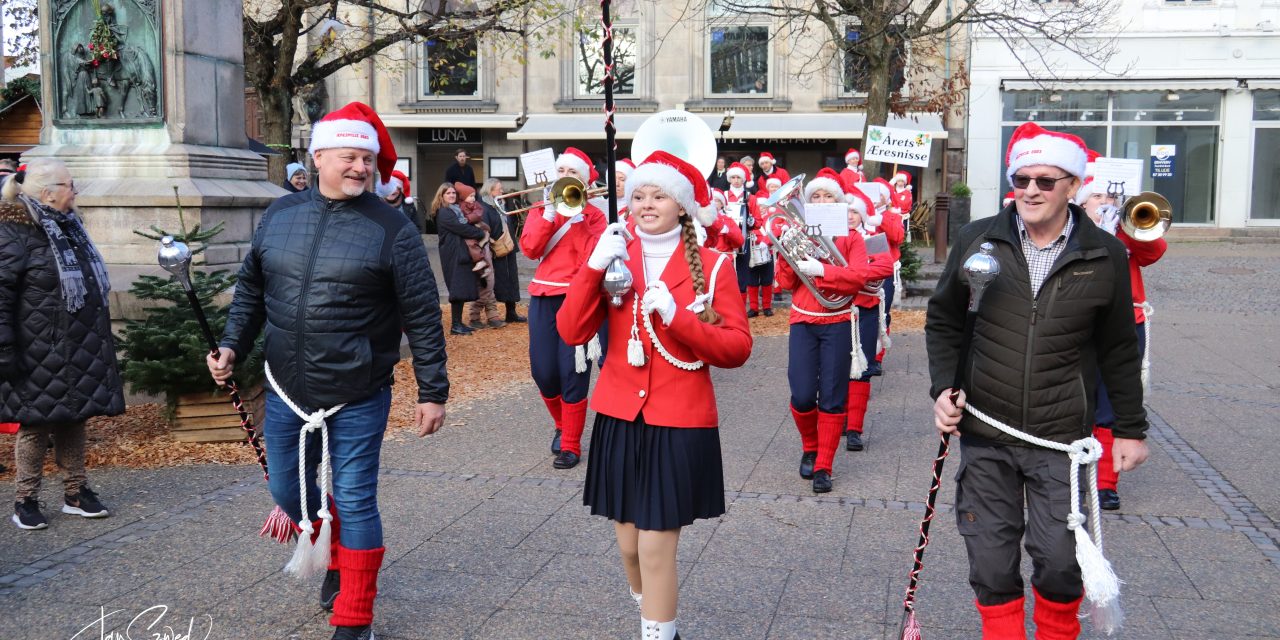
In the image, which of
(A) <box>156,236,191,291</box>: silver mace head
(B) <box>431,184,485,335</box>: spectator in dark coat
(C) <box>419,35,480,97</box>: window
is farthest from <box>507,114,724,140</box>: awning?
(A) <box>156,236,191,291</box>: silver mace head

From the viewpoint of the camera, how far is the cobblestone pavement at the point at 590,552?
14.7 feet

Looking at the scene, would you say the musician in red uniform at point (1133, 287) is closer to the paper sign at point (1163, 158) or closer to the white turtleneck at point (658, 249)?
the white turtleneck at point (658, 249)

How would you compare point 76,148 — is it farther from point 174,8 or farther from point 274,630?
point 274,630

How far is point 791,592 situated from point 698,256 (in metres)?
1.72

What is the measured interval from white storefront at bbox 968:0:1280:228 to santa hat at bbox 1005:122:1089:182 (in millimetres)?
23024

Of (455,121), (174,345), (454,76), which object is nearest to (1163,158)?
(455,121)

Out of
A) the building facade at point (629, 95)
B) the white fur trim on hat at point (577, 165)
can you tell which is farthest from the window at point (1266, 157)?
the white fur trim on hat at point (577, 165)

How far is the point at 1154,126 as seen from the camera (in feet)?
86.0

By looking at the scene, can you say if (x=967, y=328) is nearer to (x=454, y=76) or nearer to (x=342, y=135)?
(x=342, y=135)

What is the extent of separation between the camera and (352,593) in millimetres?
4098

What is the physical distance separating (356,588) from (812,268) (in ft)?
10.8

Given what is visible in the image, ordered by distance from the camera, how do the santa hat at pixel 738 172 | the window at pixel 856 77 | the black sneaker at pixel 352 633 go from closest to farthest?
the black sneaker at pixel 352 633, the santa hat at pixel 738 172, the window at pixel 856 77

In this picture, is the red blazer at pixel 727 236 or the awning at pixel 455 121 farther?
the awning at pixel 455 121

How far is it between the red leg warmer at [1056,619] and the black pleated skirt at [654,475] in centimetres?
112
